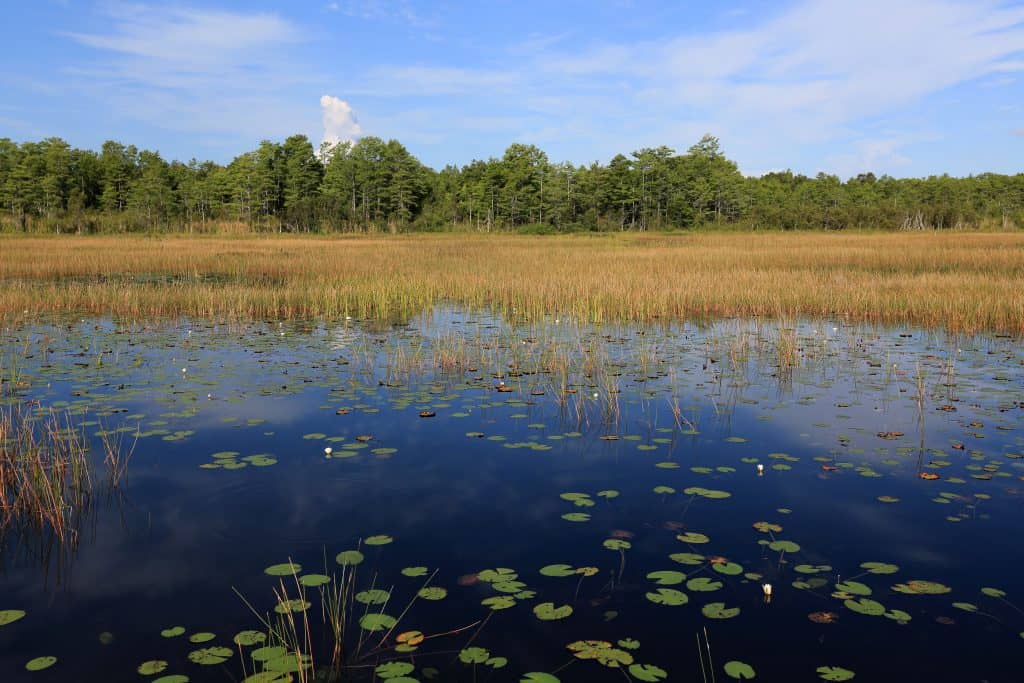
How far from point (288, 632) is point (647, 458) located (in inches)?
Answer: 152

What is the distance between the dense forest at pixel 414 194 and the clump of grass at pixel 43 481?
5441 centimetres

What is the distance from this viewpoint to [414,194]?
8012 cm

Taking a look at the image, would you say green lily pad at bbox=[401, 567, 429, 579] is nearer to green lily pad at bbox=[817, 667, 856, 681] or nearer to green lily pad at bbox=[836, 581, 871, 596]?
green lily pad at bbox=[817, 667, 856, 681]

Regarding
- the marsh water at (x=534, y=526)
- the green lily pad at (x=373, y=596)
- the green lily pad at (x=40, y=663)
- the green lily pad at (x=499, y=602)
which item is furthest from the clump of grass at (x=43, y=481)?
the green lily pad at (x=499, y=602)

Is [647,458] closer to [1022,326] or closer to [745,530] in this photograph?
[745,530]

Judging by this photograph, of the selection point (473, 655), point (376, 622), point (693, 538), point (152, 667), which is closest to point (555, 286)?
point (693, 538)

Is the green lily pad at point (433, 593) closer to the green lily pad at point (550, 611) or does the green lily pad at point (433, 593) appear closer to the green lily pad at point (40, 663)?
the green lily pad at point (550, 611)

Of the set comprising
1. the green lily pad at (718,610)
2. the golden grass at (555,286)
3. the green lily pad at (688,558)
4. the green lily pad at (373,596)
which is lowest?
the green lily pad at (373,596)

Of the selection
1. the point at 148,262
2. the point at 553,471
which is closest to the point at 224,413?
the point at 553,471

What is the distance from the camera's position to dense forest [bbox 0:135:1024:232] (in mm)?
66375

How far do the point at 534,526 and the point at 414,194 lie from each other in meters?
77.9

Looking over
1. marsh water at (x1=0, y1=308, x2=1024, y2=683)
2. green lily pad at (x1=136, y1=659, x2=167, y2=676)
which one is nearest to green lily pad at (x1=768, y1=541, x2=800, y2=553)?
marsh water at (x1=0, y1=308, x2=1024, y2=683)

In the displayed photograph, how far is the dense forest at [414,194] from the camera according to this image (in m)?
66.4

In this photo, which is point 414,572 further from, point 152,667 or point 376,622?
point 152,667
